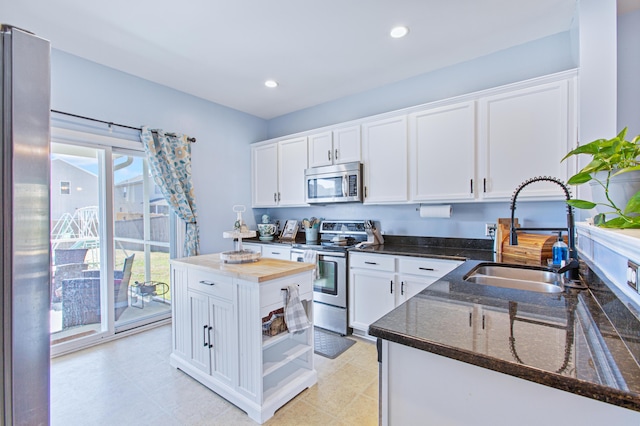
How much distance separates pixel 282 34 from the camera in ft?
7.84

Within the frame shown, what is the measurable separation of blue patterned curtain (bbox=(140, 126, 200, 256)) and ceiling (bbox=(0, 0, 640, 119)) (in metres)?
0.66

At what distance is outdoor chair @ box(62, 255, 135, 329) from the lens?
276 cm

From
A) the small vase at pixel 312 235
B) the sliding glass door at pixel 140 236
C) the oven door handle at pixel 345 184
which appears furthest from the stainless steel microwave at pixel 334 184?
the sliding glass door at pixel 140 236

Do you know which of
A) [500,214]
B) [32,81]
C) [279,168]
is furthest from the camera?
[279,168]

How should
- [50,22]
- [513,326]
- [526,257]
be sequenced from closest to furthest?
[513,326], [526,257], [50,22]

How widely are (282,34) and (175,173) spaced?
1882mm

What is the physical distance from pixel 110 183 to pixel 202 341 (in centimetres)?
199

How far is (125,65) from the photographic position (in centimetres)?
286

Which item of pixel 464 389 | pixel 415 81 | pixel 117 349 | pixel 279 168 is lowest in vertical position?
pixel 117 349

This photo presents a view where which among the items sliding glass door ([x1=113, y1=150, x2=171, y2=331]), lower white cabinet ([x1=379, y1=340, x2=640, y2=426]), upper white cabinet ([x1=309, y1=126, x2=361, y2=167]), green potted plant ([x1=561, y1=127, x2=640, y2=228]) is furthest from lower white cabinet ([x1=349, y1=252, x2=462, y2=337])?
sliding glass door ([x1=113, y1=150, x2=171, y2=331])

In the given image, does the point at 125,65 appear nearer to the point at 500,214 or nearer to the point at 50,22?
the point at 50,22

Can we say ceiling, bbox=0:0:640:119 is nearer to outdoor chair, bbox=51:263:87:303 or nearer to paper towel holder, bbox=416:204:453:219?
paper towel holder, bbox=416:204:453:219

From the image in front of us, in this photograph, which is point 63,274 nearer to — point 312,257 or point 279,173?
point 312,257

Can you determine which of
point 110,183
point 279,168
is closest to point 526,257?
point 279,168
